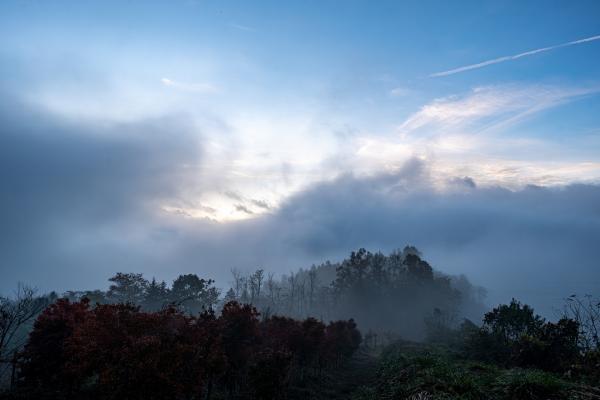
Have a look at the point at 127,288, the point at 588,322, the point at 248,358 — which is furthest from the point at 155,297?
the point at 588,322

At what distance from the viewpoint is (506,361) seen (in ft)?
111

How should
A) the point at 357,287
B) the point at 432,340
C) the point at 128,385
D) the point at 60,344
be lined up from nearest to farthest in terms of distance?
the point at 128,385, the point at 60,344, the point at 432,340, the point at 357,287

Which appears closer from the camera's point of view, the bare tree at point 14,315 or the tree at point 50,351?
the bare tree at point 14,315

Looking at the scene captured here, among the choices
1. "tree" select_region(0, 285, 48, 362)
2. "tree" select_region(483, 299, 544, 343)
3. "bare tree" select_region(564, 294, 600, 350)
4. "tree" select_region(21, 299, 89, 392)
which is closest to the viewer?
"tree" select_region(0, 285, 48, 362)

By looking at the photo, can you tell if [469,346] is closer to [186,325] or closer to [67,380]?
[186,325]

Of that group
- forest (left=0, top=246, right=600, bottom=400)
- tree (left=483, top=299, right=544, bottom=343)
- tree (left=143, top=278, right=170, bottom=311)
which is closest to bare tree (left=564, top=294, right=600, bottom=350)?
forest (left=0, top=246, right=600, bottom=400)

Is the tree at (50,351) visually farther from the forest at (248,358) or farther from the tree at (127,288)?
the tree at (127,288)

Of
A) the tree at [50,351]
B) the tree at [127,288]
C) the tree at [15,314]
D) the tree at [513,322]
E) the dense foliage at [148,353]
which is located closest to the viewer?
the dense foliage at [148,353]

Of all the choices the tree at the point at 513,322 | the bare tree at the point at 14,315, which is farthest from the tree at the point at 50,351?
the tree at the point at 513,322

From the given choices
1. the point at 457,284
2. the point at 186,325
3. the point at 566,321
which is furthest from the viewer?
the point at 457,284

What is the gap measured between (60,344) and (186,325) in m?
10.3

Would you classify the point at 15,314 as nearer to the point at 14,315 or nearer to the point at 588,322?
the point at 14,315

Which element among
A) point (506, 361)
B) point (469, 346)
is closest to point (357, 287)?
point (469, 346)

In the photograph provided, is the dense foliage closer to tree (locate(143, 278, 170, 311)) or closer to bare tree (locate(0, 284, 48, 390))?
bare tree (locate(0, 284, 48, 390))
